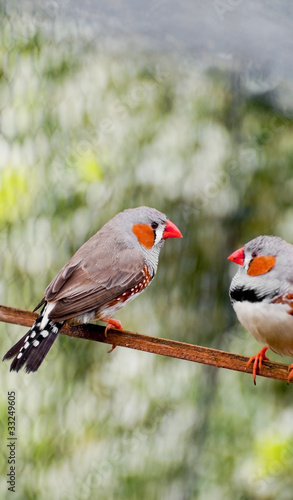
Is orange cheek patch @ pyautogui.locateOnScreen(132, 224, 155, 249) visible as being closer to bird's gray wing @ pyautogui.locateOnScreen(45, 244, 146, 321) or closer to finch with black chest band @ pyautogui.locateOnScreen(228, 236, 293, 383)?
bird's gray wing @ pyautogui.locateOnScreen(45, 244, 146, 321)

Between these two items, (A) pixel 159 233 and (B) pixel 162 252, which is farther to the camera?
(B) pixel 162 252

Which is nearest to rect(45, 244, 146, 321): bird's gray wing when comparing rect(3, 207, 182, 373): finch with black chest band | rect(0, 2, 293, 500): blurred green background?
rect(3, 207, 182, 373): finch with black chest band

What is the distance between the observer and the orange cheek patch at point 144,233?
0.97 m

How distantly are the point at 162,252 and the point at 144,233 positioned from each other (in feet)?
2.53

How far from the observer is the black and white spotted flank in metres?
0.80

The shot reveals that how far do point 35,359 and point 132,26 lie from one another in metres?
1.15

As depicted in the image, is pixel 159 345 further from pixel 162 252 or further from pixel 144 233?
pixel 162 252

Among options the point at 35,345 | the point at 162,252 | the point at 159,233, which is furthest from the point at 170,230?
the point at 162,252

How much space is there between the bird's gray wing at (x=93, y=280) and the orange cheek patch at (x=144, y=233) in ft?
0.07

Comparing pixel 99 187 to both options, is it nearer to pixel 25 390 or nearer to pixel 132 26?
pixel 132 26

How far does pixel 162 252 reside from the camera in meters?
1.75

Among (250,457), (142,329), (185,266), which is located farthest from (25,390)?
(250,457)

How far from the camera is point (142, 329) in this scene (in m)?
1.71

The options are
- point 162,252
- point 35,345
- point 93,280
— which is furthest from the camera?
point 162,252
